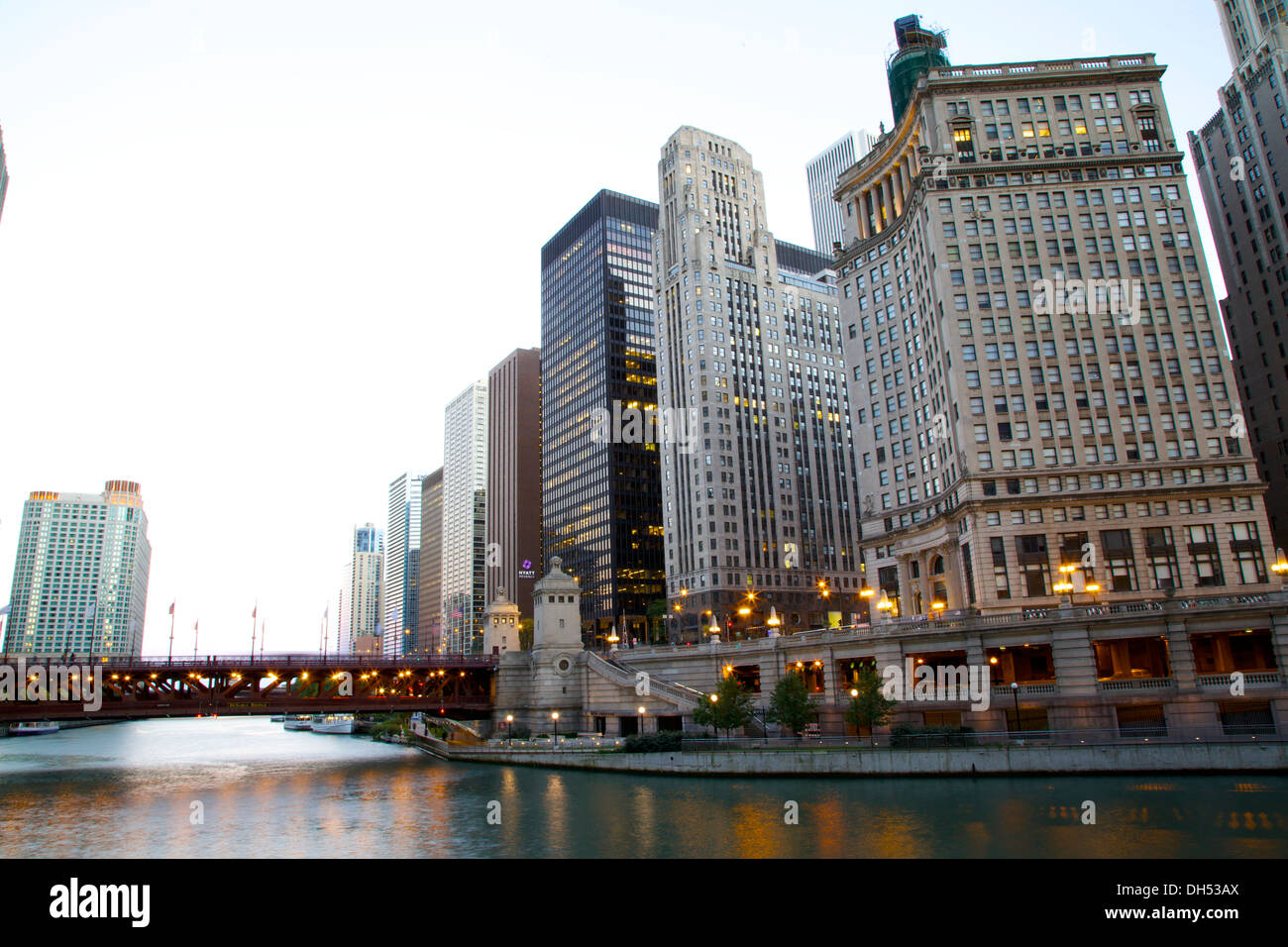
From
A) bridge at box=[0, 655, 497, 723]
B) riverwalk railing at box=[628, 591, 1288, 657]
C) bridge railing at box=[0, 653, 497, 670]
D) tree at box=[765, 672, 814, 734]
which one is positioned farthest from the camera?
bridge railing at box=[0, 653, 497, 670]

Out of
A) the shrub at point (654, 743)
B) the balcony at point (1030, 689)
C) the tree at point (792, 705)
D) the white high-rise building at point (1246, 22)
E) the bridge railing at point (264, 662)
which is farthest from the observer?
the white high-rise building at point (1246, 22)

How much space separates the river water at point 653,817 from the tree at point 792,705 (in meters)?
9.51

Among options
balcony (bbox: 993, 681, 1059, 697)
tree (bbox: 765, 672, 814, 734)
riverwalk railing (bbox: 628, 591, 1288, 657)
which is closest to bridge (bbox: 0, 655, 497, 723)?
riverwalk railing (bbox: 628, 591, 1288, 657)

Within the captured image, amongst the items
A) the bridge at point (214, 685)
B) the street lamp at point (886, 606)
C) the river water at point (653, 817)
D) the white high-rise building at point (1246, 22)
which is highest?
the white high-rise building at point (1246, 22)

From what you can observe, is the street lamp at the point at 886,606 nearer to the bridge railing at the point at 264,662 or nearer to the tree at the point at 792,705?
the tree at the point at 792,705

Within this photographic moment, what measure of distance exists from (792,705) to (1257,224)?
344 feet

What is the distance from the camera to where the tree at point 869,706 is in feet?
191

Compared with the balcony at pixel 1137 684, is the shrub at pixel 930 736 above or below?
below

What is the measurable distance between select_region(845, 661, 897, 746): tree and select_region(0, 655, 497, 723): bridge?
42.1 m

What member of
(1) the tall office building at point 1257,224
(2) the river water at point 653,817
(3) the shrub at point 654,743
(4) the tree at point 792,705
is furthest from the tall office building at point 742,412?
(2) the river water at point 653,817

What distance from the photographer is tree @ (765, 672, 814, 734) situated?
62750 millimetres

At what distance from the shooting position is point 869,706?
58.3 meters

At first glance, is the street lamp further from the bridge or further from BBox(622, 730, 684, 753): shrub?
the bridge

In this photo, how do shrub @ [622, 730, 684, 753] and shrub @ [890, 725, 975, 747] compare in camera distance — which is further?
shrub @ [622, 730, 684, 753]
